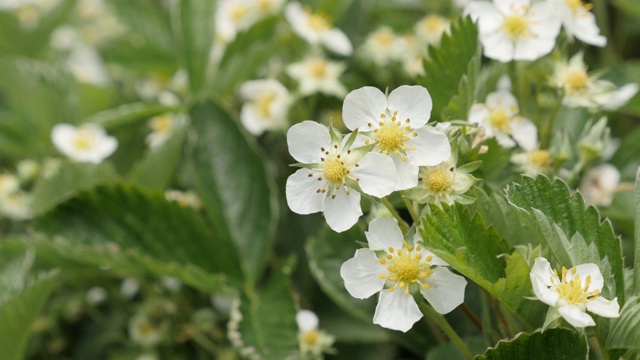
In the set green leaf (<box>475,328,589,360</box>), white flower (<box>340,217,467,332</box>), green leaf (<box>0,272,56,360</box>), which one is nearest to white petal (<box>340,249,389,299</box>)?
white flower (<box>340,217,467,332</box>)

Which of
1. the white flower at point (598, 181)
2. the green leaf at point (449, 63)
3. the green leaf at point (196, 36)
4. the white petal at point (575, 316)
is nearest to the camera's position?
the white petal at point (575, 316)

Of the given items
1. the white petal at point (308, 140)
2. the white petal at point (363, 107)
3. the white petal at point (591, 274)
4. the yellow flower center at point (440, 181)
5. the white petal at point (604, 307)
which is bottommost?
the white petal at point (604, 307)

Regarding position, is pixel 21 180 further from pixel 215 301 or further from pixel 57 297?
pixel 215 301

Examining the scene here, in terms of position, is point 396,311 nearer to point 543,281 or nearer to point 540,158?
point 543,281

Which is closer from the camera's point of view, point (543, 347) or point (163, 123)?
point (543, 347)

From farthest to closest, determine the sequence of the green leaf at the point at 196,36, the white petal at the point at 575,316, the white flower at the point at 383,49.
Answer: the white flower at the point at 383,49
the green leaf at the point at 196,36
the white petal at the point at 575,316

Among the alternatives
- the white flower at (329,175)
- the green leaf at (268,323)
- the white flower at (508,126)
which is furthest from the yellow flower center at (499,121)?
the green leaf at (268,323)

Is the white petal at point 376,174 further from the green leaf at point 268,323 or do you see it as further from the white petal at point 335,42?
the white petal at point 335,42

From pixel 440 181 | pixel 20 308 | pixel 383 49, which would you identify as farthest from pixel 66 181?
pixel 440 181
